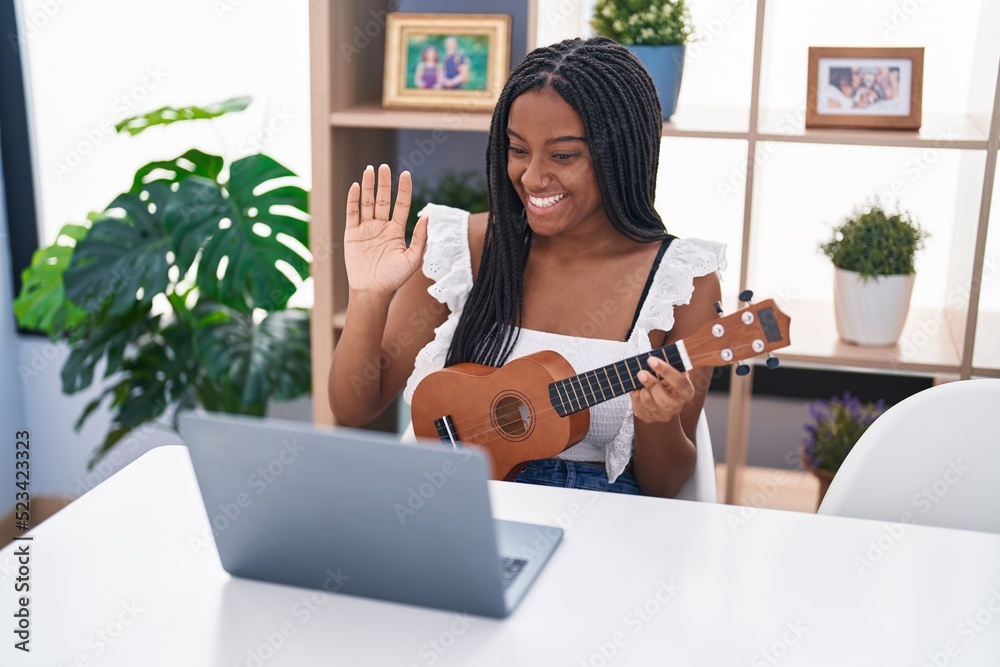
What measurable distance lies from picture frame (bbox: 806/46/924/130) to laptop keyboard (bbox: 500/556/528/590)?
4.58 ft

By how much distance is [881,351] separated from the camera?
7.17 ft

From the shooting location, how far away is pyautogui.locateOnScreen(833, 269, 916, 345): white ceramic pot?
2.14m

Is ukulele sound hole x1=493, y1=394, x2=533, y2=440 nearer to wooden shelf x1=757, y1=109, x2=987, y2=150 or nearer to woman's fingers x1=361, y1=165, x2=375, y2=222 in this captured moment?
woman's fingers x1=361, y1=165, x2=375, y2=222

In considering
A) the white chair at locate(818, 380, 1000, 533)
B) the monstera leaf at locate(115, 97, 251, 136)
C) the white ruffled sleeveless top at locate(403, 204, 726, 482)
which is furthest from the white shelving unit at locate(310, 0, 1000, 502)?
the white chair at locate(818, 380, 1000, 533)

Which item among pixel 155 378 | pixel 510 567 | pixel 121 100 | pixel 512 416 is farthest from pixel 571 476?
pixel 121 100

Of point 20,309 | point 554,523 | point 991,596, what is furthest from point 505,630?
point 20,309

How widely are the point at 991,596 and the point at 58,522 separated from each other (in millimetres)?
1041

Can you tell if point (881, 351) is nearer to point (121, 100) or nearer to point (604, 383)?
point (604, 383)

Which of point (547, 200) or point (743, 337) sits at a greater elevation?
point (547, 200)

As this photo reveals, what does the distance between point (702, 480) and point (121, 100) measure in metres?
1.97

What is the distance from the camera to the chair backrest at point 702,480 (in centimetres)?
161

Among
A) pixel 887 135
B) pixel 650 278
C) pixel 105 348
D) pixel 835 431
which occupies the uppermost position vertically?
pixel 887 135

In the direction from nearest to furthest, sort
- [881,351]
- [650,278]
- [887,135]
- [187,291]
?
[650,278] < [887,135] < [881,351] < [187,291]

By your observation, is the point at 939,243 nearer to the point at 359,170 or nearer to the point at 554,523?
the point at 359,170
